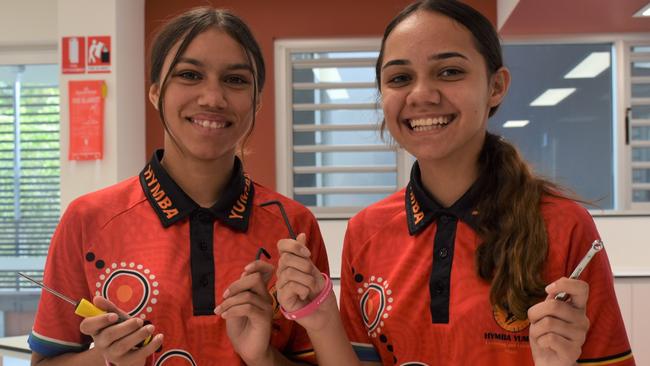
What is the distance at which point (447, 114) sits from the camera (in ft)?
4.00

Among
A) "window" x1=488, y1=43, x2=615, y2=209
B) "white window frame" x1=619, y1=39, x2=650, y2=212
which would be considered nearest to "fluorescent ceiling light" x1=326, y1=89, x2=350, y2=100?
"window" x1=488, y1=43, x2=615, y2=209

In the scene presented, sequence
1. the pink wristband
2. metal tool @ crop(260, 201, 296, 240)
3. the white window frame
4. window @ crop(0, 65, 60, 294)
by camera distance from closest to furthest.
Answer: the pink wristband
metal tool @ crop(260, 201, 296, 240)
the white window frame
window @ crop(0, 65, 60, 294)

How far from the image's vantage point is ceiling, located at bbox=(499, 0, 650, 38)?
329 centimetres

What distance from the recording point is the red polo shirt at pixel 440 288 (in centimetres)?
114

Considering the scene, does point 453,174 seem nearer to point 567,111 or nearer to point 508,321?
point 508,321

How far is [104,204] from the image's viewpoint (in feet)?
4.37

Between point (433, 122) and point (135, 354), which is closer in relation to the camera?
point (135, 354)

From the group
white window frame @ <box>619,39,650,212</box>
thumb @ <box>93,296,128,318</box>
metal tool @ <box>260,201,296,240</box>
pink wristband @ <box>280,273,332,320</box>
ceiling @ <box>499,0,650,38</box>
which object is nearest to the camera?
thumb @ <box>93,296,128,318</box>

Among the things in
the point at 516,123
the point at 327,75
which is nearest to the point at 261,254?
the point at 327,75

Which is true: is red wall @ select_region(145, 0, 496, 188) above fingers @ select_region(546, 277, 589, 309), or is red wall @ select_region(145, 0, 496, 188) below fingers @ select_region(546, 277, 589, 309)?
above

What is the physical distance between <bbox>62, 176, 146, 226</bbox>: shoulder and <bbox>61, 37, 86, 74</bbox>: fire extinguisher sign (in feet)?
8.17

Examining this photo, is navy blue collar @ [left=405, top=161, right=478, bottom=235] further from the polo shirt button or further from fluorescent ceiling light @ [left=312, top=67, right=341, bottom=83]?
Answer: fluorescent ceiling light @ [left=312, top=67, right=341, bottom=83]

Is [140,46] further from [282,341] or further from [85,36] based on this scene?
[282,341]

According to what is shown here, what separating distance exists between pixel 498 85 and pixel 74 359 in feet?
3.48
